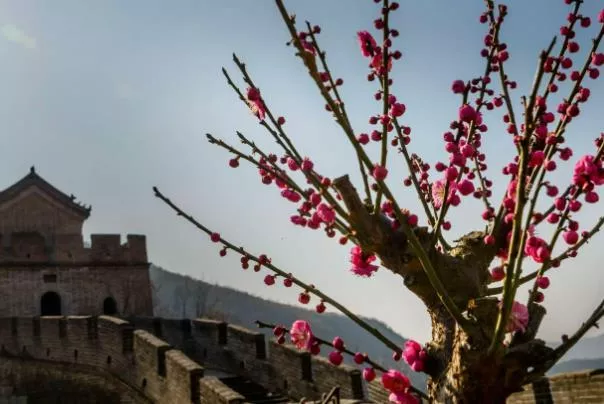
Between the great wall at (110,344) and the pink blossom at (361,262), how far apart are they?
1.25 metres

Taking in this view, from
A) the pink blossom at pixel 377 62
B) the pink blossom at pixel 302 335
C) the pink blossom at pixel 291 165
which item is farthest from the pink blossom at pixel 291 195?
the pink blossom at pixel 377 62

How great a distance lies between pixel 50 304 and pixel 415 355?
23162mm

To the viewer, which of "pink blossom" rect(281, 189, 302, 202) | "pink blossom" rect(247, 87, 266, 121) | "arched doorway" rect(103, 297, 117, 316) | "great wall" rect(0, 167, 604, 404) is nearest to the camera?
"pink blossom" rect(247, 87, 266, 121)

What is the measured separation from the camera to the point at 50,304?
76.3ft

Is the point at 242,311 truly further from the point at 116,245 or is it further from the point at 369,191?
the point at 369,191

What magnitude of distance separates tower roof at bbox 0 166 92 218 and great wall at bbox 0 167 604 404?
0.05 metres

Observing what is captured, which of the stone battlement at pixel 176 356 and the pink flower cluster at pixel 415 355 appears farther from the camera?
the stone battlement at pixel 176 356

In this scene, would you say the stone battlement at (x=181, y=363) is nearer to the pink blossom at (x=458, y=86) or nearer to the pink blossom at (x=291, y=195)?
the pink blossom at (x=291, y=195)

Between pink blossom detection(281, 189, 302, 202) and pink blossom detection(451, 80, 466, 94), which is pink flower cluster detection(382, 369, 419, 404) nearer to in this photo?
pink blossom detection(281, 189, 302, 202)

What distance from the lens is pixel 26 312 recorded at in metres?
22.2

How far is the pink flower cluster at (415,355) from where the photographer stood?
3.00 meters

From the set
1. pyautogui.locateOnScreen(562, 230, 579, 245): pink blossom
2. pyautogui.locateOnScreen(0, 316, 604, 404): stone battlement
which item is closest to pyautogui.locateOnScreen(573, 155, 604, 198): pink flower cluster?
pyautogui.locateOnScreen(562, 230, 579, 245): pink blossom

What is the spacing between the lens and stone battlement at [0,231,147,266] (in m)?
22.7

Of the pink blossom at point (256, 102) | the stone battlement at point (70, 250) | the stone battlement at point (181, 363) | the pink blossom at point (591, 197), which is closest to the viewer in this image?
the pink blossom at point (591, 197)
